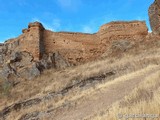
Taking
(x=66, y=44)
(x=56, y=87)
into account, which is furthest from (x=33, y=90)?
(x=66, y=44)

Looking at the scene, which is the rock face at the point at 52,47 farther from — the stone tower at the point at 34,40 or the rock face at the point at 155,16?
the rock face at the point at 155,16

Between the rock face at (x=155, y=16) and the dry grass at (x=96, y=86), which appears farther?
the rock face at (x=155, y=16)

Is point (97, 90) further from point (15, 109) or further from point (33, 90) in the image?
point (33, 90)

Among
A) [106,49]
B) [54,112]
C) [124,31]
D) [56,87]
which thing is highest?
[124,31]

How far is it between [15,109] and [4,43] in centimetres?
1307

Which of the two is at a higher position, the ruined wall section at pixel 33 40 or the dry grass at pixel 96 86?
the ruined wall section at pixel 33 40

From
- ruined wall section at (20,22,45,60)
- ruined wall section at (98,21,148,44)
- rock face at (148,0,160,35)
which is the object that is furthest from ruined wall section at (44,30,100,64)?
rock face at (148,0,160,35)

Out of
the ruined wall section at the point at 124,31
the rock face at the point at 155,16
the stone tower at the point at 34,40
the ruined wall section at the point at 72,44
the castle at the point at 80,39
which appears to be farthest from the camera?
the ruined wall section at the point at 124,31

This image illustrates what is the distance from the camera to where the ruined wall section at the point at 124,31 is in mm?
26672

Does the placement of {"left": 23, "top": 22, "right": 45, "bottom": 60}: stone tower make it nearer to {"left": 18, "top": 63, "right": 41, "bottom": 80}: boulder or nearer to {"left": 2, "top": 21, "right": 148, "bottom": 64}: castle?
{"left": 2, "top": 21, "right": 148, "bottom": 64}: castle

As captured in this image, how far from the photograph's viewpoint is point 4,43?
26.4 m

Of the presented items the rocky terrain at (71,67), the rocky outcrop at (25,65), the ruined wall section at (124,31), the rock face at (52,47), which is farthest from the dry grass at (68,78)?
the ruined wall section at (124,31)

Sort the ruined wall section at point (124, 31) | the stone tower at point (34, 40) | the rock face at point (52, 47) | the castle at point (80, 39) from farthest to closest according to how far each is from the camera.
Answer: the ruined wall section at point (124, 31), the castle at point (80, 39), the stone tower at point (34, 40), the rock face at point (52, 47)

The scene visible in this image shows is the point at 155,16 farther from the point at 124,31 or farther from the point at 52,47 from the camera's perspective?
the point at 52,47
